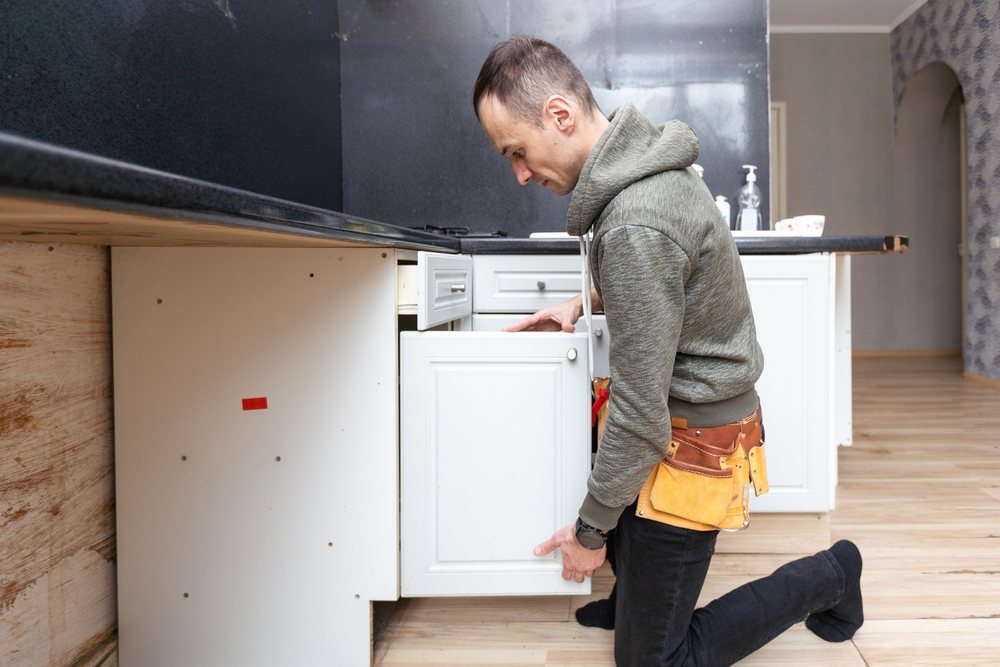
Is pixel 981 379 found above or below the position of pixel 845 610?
above

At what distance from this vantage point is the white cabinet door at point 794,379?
170 centimetres

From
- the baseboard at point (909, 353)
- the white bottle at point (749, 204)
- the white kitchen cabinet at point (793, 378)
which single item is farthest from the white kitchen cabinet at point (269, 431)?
the baseboard at point (909, 353)

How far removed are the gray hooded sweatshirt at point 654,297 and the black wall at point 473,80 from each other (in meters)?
1.59

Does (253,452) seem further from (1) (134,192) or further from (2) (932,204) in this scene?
(2) (932,204)

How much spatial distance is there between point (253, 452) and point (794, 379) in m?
1.28

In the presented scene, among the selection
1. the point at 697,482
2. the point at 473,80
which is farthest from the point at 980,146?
the point at 697,482

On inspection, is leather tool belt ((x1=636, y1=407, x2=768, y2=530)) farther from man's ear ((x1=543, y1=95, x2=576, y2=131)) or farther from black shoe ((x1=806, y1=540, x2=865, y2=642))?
man's ear ((x1=543, y1=95, x2=576, y2=131))

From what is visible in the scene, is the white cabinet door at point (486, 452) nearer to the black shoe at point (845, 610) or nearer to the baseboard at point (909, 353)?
the black shoe at point (845, 610)

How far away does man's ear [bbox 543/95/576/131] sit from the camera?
101cm

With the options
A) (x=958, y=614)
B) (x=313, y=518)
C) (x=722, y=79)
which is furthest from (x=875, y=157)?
(x=313, y=518)

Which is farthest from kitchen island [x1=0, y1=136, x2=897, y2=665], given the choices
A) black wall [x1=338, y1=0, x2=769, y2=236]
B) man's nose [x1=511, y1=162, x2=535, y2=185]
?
black wall [x1=338, y1=0, x2=769, y2=236]

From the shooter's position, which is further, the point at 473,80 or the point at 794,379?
the point at 473,80

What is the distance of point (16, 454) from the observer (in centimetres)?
104

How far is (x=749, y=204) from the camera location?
2.48 meters
